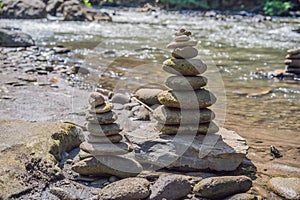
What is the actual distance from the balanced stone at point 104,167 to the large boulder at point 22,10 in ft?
80.4

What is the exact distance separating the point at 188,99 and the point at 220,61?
826 centimetres

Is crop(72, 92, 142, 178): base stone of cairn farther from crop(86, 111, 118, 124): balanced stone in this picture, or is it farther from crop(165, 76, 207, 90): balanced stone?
crop(165, 76, 207, 90): balanced stone

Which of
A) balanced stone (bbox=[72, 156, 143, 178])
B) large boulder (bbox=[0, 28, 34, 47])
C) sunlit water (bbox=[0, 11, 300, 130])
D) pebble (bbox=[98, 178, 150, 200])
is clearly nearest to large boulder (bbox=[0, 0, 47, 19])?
sunlit water (bbox=[0, 11, 300, 130])

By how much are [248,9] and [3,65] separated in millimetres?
37331

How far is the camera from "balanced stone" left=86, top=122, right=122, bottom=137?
4051 mm

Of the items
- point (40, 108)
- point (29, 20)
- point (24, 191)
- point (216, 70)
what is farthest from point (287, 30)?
point (24, 191)

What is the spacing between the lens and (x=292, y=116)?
21.5ft

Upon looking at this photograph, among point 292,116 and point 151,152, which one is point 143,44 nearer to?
point 292,116

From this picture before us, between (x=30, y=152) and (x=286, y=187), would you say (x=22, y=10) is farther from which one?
(x=286, y=187)

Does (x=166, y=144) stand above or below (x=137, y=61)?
above

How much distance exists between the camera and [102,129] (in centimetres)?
405

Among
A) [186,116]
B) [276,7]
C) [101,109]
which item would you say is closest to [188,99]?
[186,116]

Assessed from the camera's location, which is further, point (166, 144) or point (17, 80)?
point (17, 80)

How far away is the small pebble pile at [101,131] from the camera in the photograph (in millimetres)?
4035
